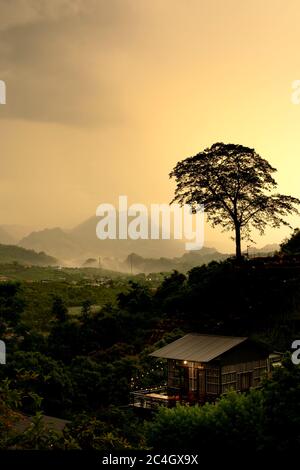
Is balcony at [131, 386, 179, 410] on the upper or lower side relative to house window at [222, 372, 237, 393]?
lower

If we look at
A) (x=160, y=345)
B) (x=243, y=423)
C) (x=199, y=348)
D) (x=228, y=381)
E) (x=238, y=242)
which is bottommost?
(x=228, y=381)

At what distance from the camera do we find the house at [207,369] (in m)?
41.5

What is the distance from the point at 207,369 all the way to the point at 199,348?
1.91 meters

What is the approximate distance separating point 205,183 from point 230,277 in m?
11.1

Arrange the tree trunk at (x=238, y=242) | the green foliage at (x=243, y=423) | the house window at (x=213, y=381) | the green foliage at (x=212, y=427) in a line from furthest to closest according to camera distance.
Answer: the tree trunk at (x=238, y=242), the house window at (x=213, y=381), the green foliage at (x=212, y=427), the green foliage at (x=243, y=423)

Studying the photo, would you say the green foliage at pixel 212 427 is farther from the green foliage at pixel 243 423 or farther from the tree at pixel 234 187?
the tree at pixel 234 187

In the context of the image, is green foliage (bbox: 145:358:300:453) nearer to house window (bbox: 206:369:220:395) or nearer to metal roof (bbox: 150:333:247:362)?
house window (bbox: 206:369:220:395)

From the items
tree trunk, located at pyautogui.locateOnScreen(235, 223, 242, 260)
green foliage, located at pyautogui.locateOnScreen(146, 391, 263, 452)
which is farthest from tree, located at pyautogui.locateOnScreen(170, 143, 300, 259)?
green foliage, located at pyautogui.locateOnScreen(146, 391, 263, 452)

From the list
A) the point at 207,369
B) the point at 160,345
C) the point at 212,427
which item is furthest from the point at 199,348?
the point at 212,427

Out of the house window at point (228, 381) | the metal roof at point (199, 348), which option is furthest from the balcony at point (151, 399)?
the house window at point (228, 381)

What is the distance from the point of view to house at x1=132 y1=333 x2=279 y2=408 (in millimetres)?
41500

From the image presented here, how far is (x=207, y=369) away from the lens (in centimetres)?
4191

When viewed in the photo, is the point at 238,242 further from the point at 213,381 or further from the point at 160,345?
the point at 213,381
